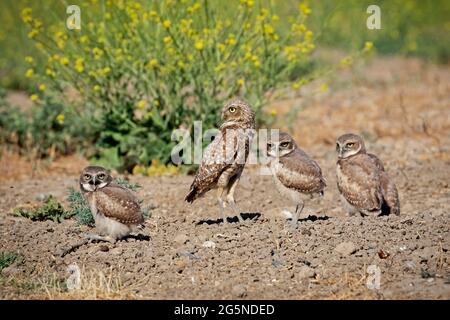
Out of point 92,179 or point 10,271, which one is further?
point 92,179

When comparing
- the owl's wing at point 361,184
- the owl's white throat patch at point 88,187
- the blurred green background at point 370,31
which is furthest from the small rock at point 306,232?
the blurred green background at point 370,31

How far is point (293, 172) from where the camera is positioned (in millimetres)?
8852

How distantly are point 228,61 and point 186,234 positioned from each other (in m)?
3.81

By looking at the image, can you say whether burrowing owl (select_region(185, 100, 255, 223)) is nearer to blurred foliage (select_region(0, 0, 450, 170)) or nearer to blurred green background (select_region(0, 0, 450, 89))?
blurred foliage (select_region(0, 0, 450, 170))

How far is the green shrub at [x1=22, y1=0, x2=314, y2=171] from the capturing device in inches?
436

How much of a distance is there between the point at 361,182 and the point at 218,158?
5.50ft

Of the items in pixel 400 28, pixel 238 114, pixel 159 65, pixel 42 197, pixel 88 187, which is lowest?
pixel 42 197

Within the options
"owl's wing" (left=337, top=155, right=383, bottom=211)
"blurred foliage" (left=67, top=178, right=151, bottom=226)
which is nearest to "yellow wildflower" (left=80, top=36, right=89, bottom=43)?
"blurred foliage" (left=67, top=178, right=151, bottom=226)

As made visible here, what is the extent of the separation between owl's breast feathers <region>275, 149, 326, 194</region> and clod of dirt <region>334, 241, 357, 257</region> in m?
1.23

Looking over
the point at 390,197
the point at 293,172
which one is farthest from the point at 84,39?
the point at 390,197

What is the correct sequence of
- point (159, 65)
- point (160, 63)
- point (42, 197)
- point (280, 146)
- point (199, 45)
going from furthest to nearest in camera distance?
point (160, 63) < point (159, 65) < point (42, 197) < point (199, 45) < point (280, 146)

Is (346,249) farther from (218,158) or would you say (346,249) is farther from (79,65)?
(79,65)
